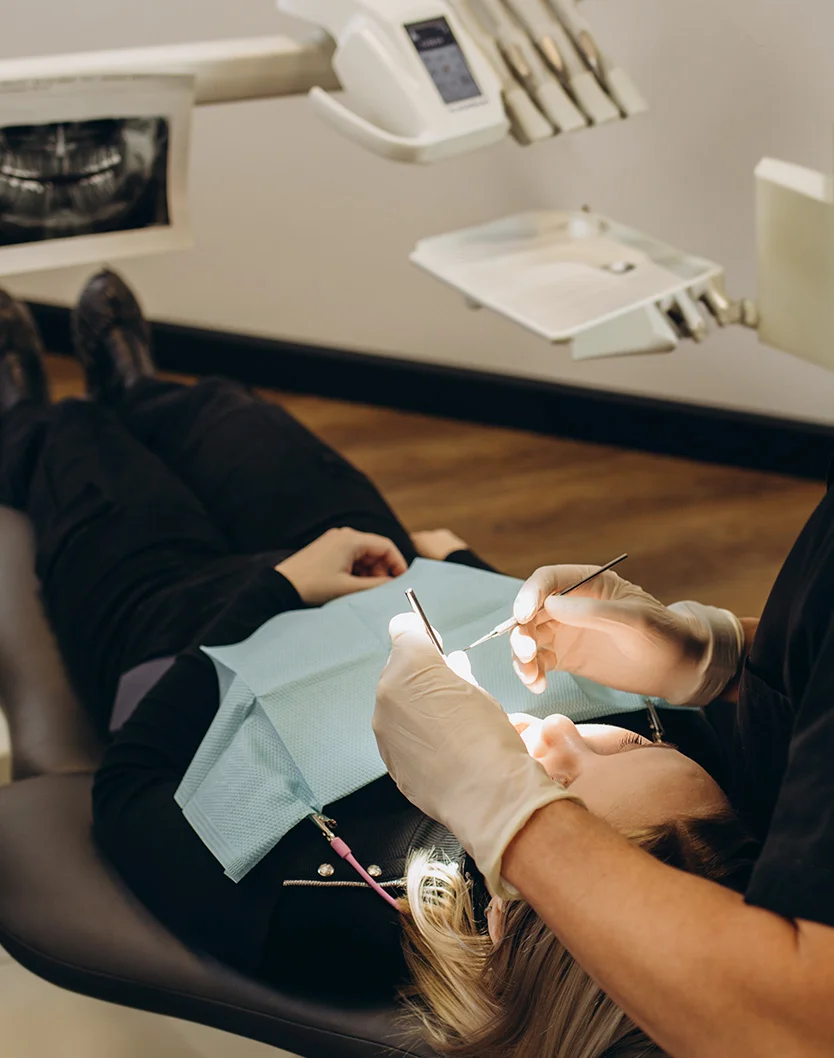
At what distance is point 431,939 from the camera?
1.00 metres

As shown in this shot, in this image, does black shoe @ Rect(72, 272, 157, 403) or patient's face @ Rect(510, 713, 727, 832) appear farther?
black shoe @ Rect(72, 272, 157, 403)

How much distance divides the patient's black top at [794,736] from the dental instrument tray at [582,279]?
690 millimetres

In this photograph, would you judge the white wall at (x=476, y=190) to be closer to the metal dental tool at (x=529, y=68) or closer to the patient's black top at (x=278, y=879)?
the metal dental tool at (x=529, y=68)

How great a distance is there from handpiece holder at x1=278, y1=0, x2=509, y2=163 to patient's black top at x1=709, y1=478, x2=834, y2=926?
933mm

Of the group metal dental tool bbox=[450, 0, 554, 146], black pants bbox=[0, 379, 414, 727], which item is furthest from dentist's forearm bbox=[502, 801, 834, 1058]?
metal dental tool bbox=[450, 0, 554, 146]

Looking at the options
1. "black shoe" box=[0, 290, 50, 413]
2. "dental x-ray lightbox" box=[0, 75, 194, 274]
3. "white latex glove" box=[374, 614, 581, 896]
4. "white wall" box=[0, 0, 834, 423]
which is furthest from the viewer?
"white wall" box=[0, 0, 834, 423]

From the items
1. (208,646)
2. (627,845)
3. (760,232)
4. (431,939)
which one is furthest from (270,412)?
(627,845)

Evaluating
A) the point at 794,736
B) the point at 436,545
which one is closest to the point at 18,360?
the point at 436,545

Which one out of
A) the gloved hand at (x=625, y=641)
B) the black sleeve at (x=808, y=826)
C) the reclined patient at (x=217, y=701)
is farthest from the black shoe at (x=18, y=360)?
the black sleeve at (x=808, y=826)

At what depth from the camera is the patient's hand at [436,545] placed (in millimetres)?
1717

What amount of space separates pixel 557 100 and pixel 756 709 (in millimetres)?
1105

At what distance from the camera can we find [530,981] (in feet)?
2.93

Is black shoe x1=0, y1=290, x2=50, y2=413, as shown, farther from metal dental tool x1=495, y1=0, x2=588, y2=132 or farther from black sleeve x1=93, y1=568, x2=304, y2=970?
metal dental tool x1=495, y1=0, x2=588, y2=132

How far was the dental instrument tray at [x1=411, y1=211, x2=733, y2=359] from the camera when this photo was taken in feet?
5.21
